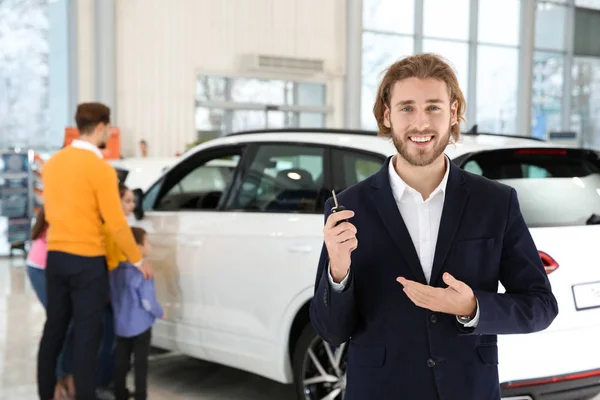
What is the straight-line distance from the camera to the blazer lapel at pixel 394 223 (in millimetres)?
1600

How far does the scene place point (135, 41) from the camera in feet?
46.7

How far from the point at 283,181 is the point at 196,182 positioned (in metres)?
0.81

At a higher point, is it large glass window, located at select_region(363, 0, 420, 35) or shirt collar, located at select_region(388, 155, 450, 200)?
large glass window, located at select_region(363, 0, 420, 35)

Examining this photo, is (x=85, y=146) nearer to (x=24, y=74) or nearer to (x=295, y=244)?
(x=295, y=244)

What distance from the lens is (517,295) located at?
5.26ft

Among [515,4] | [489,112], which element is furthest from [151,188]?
[515,4]

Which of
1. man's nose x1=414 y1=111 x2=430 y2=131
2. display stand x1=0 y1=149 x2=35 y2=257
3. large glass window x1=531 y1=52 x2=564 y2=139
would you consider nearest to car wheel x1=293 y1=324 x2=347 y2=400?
man's nose x1=414 y1=111 x2=430 y2=131

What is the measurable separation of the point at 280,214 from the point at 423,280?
2.21 m

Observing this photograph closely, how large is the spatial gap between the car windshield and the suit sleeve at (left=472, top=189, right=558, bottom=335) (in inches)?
55.1

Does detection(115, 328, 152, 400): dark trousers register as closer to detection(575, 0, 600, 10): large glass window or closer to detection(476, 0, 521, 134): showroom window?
detection(476, 0, 521, 134): showroom window

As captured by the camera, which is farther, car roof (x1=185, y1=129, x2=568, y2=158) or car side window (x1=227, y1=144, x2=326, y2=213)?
car side window (x1=227, y1=144, x2=326, y2=213)

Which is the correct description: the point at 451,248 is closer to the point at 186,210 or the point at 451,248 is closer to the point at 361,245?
the point at 361,245

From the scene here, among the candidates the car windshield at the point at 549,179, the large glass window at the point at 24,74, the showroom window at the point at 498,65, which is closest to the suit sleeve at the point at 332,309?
the car windshield at the point at 549,179

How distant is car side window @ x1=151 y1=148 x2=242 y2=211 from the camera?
14.2 ft
